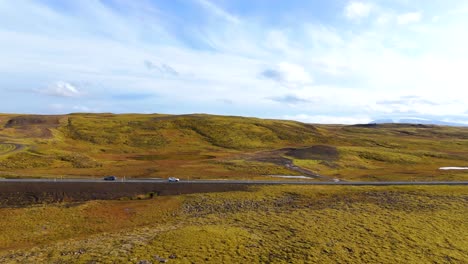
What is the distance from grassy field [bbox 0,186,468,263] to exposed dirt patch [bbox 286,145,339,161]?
45.9m

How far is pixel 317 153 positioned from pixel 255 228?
74777 mm

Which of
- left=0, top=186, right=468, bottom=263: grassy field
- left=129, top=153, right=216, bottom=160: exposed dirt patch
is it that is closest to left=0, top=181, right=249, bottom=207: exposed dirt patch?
left=0, top=186, right=468, bottom=263: grassy field

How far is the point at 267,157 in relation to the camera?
10800 cm

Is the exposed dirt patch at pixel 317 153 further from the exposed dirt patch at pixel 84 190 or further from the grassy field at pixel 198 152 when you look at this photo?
the exposed dirt patch at pixel 84 190

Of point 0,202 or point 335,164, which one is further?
point 335,164

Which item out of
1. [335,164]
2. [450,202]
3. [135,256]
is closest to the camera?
[135,256]

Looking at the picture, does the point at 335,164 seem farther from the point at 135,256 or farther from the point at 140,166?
the point at 135,256

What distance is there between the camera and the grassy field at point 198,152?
8675 cm

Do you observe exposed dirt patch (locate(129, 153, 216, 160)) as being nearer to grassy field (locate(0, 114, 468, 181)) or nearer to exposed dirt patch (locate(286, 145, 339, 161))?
grassy field (locate(0, 114, 468, 181))

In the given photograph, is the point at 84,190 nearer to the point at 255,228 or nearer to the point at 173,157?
the point at 255,228

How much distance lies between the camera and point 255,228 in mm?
42156

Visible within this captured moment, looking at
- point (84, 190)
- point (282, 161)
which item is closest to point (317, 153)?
point (282, 161)

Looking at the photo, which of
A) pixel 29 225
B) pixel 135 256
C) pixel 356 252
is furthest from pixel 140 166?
pixel 356 252

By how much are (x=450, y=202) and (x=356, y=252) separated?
1090 inches
